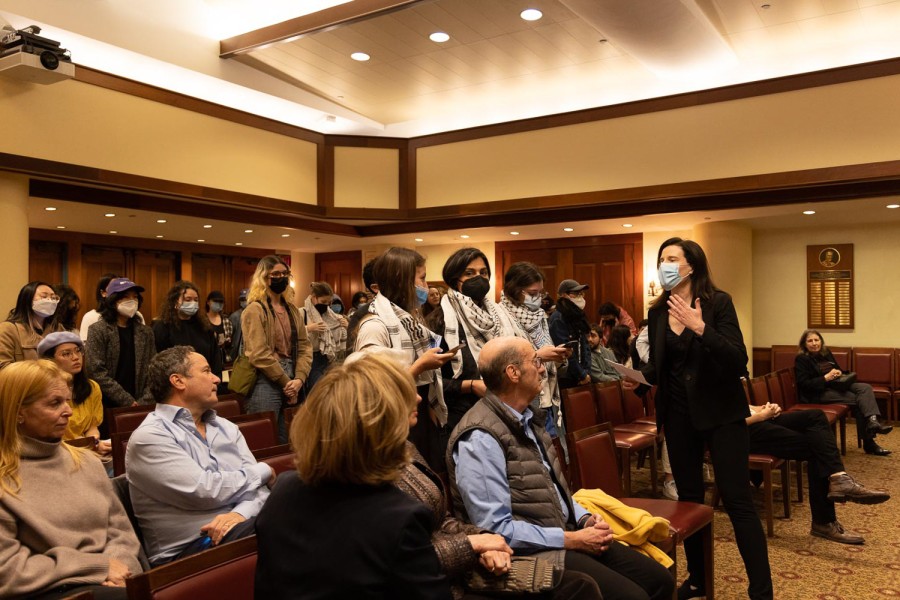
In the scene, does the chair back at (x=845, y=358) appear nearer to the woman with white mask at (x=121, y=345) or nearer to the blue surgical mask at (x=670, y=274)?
the blue surgical mask at (x=670, y=274)

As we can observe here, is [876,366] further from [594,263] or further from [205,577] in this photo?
[205,577]

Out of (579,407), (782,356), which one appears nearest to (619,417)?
(579,407)

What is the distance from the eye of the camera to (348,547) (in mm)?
1308

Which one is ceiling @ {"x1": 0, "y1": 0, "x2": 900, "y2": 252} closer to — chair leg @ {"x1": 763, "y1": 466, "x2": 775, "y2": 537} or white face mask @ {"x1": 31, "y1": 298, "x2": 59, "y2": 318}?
white face mask @ {"x1": 31, "y1": 298, "x2": 59, "y2": 318}

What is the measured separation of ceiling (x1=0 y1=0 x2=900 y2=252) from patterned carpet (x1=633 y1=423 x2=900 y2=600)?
3741 mm

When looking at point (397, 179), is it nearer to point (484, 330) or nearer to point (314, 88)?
point (314, 88)

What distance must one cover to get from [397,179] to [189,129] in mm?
2768

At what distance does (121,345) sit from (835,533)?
15.0ft

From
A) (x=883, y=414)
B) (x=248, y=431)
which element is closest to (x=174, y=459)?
(x=248, y=431)

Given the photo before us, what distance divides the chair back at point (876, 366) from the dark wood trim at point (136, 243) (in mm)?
9105

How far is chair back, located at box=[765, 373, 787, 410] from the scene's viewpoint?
5742 mm

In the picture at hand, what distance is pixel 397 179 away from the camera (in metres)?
9.03

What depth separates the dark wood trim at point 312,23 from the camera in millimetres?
5748

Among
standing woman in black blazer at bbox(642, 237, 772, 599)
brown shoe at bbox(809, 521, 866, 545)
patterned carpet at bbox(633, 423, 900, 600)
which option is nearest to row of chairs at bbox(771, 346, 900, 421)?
patterned carpet at bbox(633, 423, 900, 600)
